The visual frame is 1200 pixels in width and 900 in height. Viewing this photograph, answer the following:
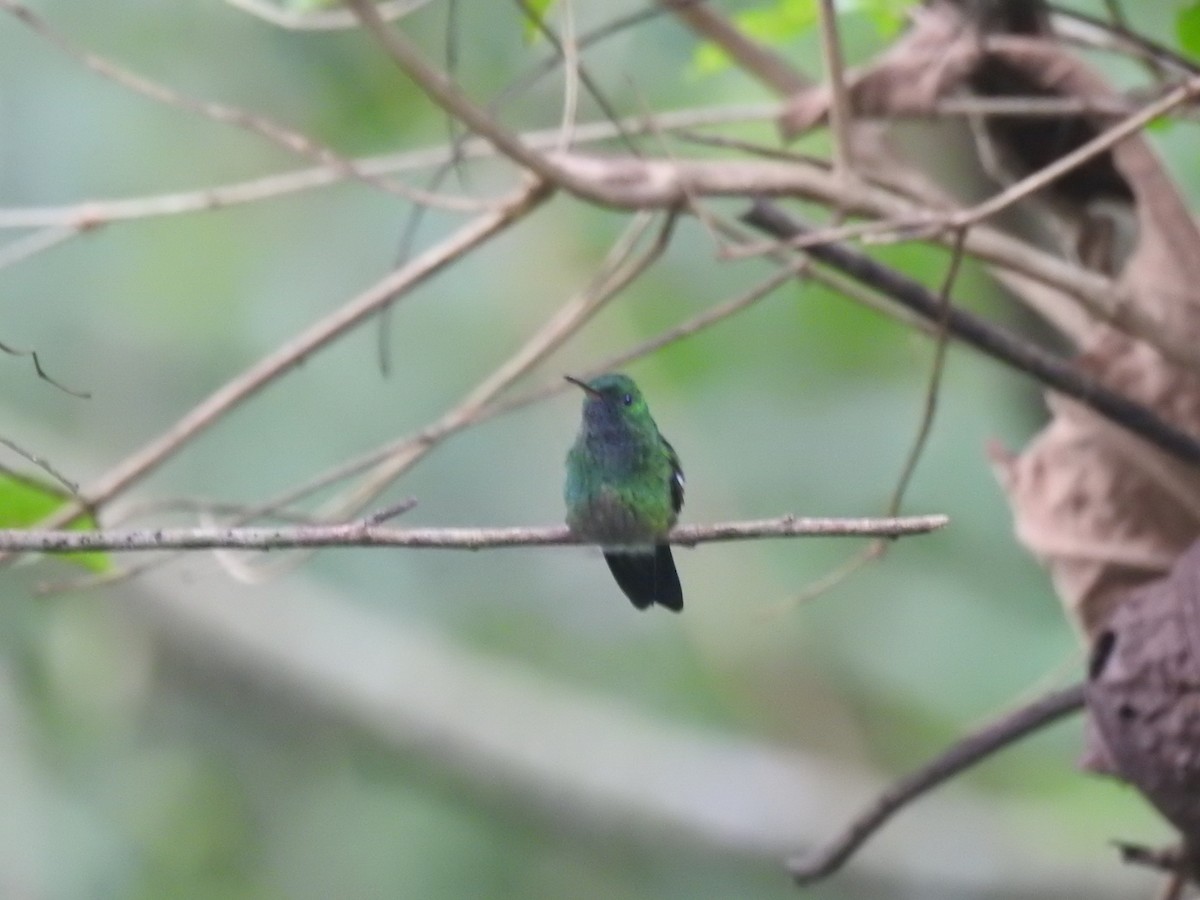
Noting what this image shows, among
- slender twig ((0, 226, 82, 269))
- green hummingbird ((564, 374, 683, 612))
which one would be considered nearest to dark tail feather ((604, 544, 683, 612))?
green hummingbird ((564, 374, 683, 612))

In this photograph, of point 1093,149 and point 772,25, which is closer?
point 1093,149

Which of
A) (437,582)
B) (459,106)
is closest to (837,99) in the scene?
(459,106)

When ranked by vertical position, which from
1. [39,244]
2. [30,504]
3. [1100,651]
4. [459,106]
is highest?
[459,106]

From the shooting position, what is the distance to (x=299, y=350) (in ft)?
6.75

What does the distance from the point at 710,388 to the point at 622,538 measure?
4.12 metres

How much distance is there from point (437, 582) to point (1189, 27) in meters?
4.03

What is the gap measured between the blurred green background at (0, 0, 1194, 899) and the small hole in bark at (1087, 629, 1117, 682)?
9.30 feet

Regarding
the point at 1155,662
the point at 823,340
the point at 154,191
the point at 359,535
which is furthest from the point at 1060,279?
the point at 154,191

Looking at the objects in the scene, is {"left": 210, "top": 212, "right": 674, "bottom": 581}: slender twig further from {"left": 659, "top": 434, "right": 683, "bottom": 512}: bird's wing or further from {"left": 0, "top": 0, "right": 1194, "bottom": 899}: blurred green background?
{"left": 0, "top": 0, "right": 1194, "bottom": 899}: blurred green background

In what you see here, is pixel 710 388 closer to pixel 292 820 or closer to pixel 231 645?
pixel 231 645

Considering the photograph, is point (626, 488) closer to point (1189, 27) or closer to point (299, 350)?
point (299, 350)

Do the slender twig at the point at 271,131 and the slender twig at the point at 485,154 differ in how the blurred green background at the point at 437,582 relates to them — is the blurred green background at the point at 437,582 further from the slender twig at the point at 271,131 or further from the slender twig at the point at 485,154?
the slender twig at the point at 271,131

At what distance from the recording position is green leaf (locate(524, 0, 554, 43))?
6.94 ft

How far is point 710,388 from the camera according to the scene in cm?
554
